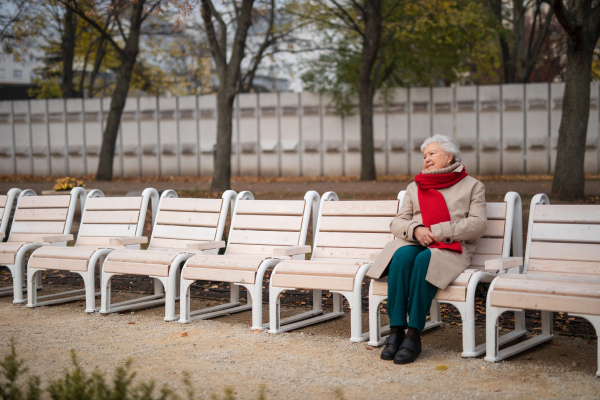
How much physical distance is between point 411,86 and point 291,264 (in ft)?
64.4

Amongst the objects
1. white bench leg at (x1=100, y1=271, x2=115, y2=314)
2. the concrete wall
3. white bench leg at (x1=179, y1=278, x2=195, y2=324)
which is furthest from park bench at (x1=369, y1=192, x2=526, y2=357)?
the concrete wall

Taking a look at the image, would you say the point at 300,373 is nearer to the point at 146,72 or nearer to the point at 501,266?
the point at 501,266

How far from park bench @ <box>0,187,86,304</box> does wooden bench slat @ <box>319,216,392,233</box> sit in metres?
2.95

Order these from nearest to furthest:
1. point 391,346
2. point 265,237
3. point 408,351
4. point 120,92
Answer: point 408,351, point 391,346, point 265,237, point 120,92

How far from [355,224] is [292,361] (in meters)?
1.69

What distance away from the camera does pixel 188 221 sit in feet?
23.7

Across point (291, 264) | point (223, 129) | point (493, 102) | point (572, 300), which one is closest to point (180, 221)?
point (291, 264)

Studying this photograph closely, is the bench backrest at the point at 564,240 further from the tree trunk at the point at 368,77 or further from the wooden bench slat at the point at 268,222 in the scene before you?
the tree trunk at the point at 368,77

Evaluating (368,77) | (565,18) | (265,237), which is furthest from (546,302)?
(368,77)

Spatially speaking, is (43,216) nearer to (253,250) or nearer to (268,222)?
(253,250)

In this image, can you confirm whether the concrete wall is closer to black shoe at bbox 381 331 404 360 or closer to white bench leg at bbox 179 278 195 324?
white bench leg at bbox 179 278 195 324

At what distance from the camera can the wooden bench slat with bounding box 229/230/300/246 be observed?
659 centimetres

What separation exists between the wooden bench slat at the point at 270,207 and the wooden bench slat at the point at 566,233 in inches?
83.8

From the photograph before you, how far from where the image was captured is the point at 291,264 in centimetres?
582
